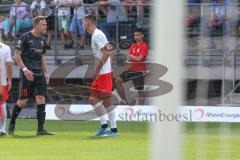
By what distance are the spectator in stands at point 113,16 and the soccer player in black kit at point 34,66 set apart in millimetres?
5353

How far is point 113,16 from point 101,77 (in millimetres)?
5798

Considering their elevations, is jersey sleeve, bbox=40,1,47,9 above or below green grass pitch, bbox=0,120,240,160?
above

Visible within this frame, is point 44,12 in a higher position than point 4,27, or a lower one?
higher

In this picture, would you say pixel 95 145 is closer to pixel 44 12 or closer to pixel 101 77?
pixel 101 77

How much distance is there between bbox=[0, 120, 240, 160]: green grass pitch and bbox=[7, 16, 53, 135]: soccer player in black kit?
0.42m

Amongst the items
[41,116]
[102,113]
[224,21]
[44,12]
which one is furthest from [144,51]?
[224,21]

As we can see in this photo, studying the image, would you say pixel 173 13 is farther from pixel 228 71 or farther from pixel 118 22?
pixel 118 22

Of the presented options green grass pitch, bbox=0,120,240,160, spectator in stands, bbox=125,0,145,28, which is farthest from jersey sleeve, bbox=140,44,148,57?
green grass pitch, bbox=0,120,240,160

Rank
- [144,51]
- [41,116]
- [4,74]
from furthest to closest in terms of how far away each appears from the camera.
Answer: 1. [144,51]
2. [4,74]
3. [41,116]

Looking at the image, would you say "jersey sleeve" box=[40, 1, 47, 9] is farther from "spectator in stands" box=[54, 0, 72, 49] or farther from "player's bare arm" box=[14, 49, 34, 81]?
"player's bare arm" box=[14, 49, 34, 81]

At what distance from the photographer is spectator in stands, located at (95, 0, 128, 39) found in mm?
18766

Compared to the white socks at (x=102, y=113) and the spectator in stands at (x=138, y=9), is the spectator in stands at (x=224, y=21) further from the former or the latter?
the spectator in stands at (x=138, y=9)

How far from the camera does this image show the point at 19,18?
19391 mm

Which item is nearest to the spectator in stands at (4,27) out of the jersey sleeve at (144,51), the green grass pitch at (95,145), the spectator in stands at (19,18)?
the spectator in stands at (19,18)
